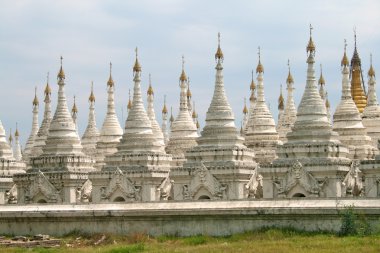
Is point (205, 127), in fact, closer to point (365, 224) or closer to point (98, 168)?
point (98, 168)

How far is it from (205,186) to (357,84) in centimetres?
2583

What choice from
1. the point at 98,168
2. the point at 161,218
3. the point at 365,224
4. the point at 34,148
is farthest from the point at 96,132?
the point at 365,224

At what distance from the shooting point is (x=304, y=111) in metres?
49.5

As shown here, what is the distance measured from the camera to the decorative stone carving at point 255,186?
163 ft

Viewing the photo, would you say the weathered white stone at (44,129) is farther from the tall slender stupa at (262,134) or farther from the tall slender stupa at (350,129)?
the tall slender stupa at (350,129)

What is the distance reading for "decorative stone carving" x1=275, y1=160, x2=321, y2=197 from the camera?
4731 centimetres

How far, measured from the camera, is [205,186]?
4978cm

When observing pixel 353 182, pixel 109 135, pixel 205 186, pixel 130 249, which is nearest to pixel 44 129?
pixel 109 135

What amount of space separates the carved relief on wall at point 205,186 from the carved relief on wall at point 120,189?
2964mm

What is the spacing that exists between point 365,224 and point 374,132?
2703 cm

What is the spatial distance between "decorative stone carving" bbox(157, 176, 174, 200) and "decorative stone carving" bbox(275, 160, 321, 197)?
663cm

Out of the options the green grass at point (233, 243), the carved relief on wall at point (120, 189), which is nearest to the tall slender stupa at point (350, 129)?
the carved relief on wall at point (120, 189)

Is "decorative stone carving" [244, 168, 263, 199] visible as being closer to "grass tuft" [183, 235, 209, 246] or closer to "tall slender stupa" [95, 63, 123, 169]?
"tall slender stupa" [95, 63, 123, 169]

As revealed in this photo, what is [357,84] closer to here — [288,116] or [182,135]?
[288,116]
